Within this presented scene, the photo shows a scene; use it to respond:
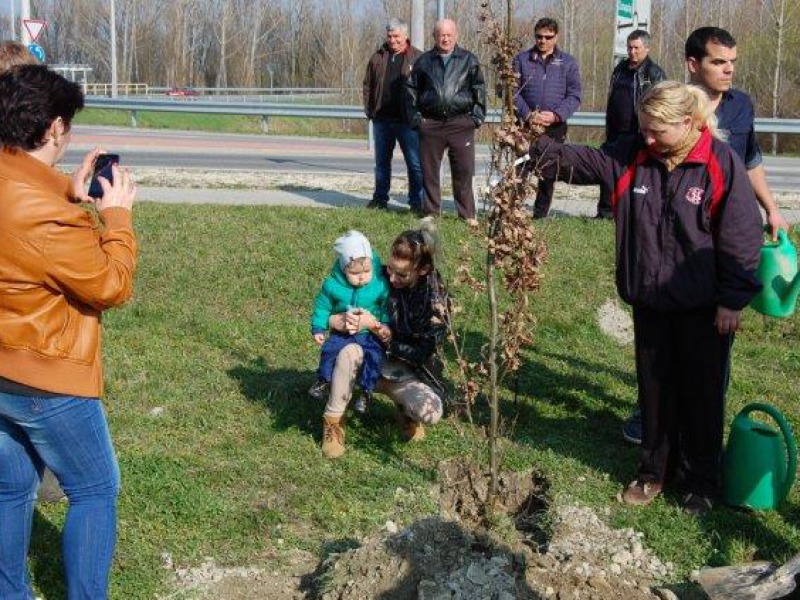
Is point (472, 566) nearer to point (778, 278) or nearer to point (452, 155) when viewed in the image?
point (778, 278)

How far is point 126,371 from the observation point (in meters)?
6.65

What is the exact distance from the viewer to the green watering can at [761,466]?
15.6 ft

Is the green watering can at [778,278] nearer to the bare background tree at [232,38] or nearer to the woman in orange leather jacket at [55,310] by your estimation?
the woman in orange leather jacket at [55,310]

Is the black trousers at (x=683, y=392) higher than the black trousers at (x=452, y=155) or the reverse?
the reverse

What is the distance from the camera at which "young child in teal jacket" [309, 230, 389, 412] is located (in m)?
5.34

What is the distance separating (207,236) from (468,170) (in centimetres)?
257

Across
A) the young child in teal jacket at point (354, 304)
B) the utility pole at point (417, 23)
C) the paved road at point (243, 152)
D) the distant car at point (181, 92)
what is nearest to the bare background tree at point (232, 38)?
the distant car at point (181, 92)

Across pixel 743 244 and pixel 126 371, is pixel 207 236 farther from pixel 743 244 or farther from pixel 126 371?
pixel 743 244

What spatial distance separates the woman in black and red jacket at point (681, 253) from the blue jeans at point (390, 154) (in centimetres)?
580

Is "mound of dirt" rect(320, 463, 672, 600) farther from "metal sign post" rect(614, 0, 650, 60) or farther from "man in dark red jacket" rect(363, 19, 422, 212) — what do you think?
"metal sign post" rect(614, 0, 650, 60)

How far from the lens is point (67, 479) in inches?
137

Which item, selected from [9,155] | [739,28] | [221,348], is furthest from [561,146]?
[739,28]

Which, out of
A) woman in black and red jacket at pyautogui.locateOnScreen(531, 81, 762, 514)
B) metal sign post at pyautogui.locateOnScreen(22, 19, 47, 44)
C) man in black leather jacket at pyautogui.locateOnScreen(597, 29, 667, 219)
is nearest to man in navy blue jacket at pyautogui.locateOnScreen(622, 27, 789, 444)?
woman in black and red jacket at pyautogui.locateOnScreen(531, 81, 762, 514)

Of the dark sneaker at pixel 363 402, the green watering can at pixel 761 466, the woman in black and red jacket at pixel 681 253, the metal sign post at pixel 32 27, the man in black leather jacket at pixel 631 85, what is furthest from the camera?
the metal sign post at pixel 32 27
